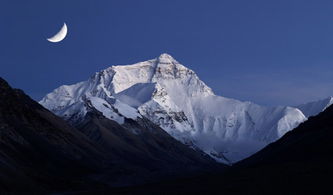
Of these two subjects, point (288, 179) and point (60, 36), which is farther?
point (60, 36)

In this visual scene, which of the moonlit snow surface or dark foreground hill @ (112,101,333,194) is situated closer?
dark foreground hill @ (112,101,333,194)

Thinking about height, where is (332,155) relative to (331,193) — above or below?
above

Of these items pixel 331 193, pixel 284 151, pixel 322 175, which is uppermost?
pixel 284 151

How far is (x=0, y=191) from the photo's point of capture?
379 feet

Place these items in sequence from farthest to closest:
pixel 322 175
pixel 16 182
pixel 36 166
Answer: pixel 36 166 → pixel 16 182 → pixel 322 175

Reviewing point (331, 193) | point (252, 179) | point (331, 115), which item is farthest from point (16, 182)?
Answer: point (331, 115)

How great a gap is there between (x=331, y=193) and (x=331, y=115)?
398ft

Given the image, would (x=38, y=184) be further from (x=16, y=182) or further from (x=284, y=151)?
(x=284, y=151)

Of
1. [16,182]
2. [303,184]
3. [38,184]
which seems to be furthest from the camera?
[38,184]

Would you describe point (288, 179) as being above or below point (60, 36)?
below

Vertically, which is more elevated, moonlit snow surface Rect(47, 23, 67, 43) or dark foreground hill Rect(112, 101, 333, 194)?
moonlit snow surface Rect(47, 23, 67, 43)

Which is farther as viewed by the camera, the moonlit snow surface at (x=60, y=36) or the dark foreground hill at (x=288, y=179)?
the moonlit snow surface at (x=60, y=36)

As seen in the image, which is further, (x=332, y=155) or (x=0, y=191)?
(x=332, y=155)

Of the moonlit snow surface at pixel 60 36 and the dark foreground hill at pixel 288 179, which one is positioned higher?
the moonlit snow surface at pixel 60 36
